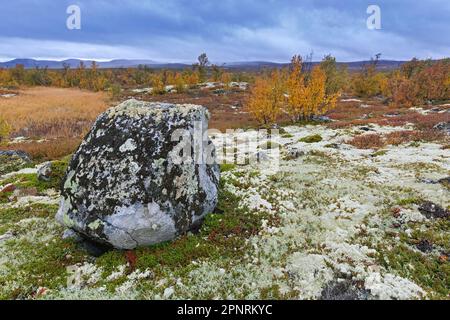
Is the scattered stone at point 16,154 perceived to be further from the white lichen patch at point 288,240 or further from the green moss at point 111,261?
the green moss at point 111,261

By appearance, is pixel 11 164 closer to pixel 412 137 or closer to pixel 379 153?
pixel 379 153

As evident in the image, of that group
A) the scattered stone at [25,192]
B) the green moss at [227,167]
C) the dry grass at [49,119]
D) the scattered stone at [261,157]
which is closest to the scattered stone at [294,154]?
the scattered stone at [261,157]

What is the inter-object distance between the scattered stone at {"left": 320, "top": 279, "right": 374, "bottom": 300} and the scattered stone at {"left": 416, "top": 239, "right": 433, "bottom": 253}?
2675 mm

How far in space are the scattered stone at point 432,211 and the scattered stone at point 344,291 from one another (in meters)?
4.63

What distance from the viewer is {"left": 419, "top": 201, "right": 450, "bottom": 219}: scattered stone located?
9258 mm

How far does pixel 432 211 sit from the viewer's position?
31.1ft

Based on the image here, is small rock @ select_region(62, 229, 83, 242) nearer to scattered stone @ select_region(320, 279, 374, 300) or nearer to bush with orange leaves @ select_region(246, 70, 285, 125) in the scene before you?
scattered stone @ select_region(320, 279, 374, 300)

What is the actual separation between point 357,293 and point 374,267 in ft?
3.69

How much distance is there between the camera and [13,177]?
15055 mm

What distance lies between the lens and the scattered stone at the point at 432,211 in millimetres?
9258

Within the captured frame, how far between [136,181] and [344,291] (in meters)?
6.03

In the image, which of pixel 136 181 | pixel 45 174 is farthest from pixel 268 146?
pixel 136 181
